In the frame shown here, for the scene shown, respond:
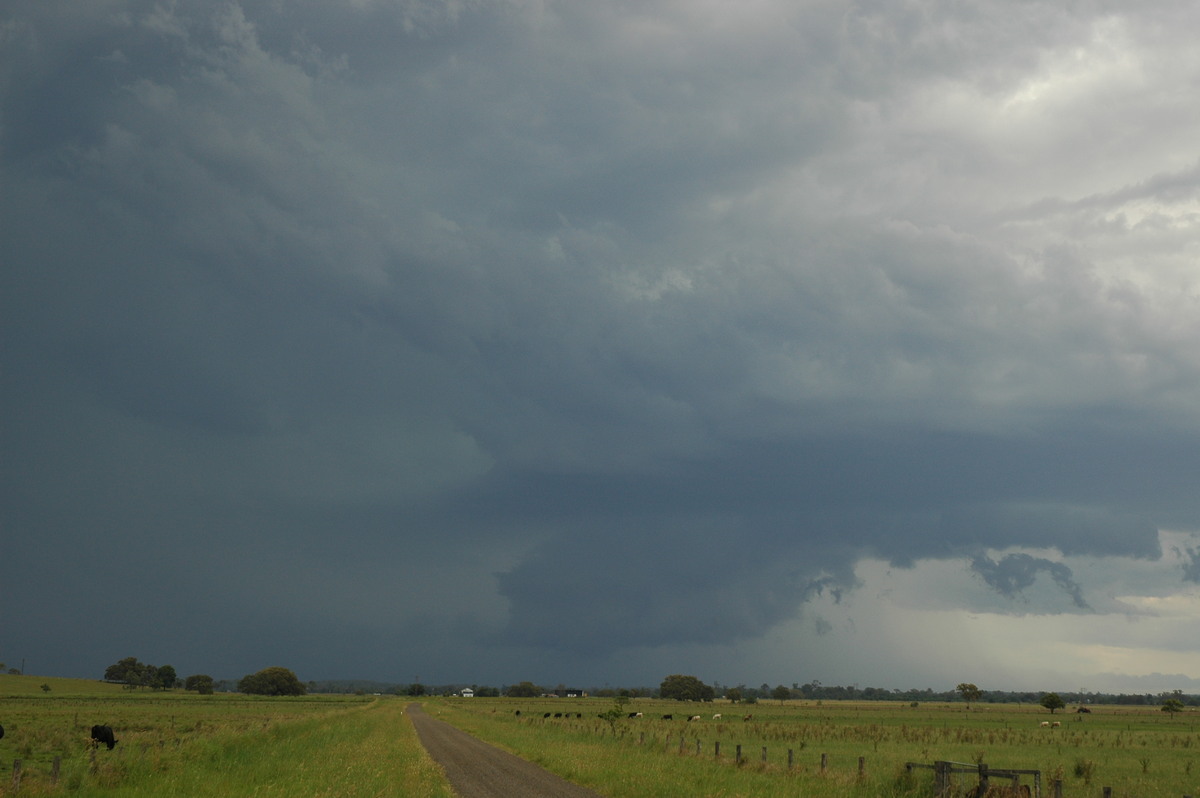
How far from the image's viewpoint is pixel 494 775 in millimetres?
30672

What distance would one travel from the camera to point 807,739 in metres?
66.1

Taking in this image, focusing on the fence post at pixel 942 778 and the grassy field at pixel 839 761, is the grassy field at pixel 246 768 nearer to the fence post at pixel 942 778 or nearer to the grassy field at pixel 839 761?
the grassy field at pixel 839 761

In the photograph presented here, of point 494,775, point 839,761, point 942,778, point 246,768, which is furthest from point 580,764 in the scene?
point 839,761

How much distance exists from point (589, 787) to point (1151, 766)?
35774mm

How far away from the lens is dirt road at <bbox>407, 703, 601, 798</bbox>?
25.3 metres

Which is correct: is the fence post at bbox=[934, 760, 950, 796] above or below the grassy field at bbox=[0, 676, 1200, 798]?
above

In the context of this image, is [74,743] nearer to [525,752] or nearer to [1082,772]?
[525,752]

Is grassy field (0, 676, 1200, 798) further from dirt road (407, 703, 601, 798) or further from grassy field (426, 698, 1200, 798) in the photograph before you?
dirt road (407, 703, 601, 798)

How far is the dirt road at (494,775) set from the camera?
25328 mm

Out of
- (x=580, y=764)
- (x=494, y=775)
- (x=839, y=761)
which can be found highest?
(x=580, y=764)

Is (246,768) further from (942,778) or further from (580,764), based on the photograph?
(942,778)

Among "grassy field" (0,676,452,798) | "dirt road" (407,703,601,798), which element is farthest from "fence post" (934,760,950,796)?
"grassy field" (0,676,452,798)

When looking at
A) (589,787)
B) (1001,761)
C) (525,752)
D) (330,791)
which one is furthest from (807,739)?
(330,791)

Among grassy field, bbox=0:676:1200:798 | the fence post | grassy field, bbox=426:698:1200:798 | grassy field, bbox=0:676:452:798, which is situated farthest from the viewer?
grassy field, bbox=426:698:1200:798
